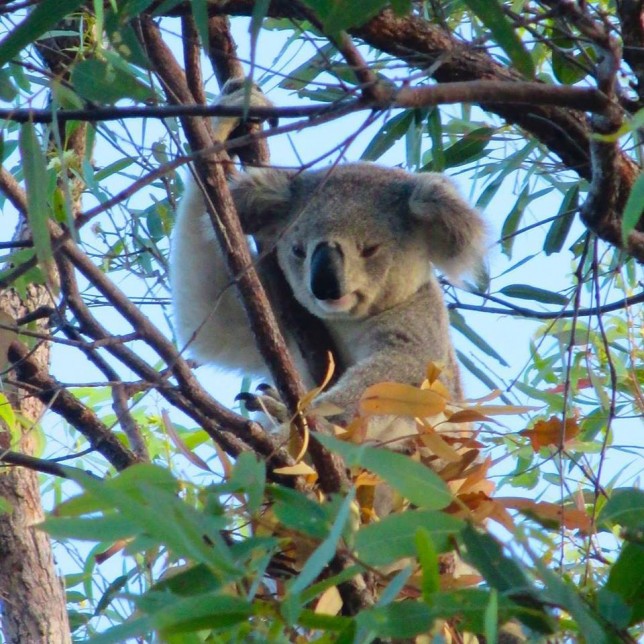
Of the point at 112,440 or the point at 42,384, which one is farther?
the point at 42,384

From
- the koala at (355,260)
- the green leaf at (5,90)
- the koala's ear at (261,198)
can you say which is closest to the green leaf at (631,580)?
the green leaf at (5,90)

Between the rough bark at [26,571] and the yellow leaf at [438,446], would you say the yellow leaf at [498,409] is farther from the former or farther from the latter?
the rough bark at [26,571]

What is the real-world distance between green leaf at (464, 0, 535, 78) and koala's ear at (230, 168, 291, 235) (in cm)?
132

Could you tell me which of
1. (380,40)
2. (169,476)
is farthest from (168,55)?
(169,476)

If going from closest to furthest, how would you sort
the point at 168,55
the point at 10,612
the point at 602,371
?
the point at 168,55 < the point at 10,612 < the point at 602,371

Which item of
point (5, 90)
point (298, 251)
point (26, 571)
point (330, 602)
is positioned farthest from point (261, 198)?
point (330, 602)

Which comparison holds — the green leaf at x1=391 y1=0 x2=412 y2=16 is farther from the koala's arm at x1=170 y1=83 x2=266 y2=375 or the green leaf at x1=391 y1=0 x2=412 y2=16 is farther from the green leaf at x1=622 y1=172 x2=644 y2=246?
the koala's arm at x1=170 y1=83 x2=266 y2=375

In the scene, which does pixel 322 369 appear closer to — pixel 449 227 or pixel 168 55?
pixel 449 227

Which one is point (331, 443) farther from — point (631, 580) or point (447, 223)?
point (447, 223)

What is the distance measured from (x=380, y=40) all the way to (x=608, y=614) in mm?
1106

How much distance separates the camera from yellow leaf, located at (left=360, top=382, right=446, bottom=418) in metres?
1.36

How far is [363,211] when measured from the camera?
2.46 meters

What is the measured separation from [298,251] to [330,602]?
4.00 feet

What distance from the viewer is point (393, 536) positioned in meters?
0.93
